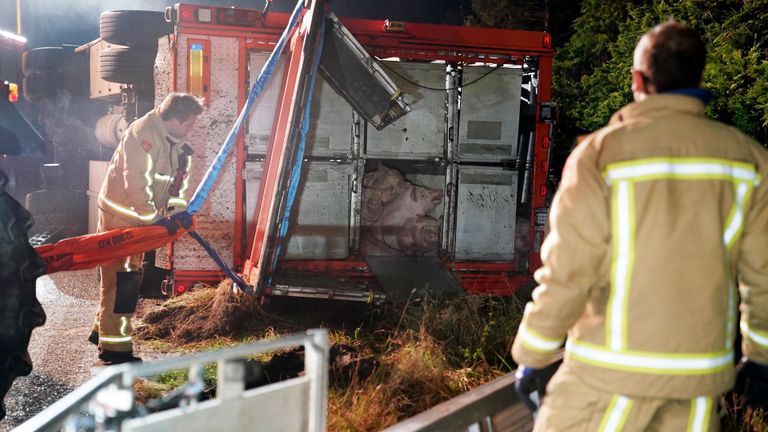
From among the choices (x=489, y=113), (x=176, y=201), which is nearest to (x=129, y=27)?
(x=176, y=201)

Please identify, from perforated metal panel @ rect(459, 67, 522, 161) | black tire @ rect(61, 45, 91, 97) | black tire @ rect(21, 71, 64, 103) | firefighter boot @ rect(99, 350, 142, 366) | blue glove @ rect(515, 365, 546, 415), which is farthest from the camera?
black tire @ rect(21, 71, 64, 103)

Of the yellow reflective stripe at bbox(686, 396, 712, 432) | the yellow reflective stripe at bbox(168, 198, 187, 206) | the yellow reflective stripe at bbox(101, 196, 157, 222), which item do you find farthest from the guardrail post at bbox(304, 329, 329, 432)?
the yellow reflective stripe at bbox(168, 198, 187, 206)

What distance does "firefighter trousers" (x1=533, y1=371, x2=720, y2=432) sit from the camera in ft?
6.69

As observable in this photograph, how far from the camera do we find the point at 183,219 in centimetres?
466

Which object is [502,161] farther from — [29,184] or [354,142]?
[29,184]

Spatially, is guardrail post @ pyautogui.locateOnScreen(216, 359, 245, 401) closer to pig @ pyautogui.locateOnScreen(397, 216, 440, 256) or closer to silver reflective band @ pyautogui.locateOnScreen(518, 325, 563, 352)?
silver reflective band @ pyautogui.locateOnScreen(518, 325, 563, 352)

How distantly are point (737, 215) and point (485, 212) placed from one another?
4.94m

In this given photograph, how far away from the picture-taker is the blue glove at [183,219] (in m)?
4.63

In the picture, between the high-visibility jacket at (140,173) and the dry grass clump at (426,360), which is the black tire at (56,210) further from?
the dry grass clump at (426,360)

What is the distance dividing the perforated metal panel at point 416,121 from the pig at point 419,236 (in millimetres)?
679

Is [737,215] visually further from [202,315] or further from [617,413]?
[202,315]

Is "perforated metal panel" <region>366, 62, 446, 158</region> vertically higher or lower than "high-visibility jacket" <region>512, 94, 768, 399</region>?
higher

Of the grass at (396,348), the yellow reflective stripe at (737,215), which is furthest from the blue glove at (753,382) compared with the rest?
the grass at (396,348)

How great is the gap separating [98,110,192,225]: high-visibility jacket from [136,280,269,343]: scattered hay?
1003 mm
